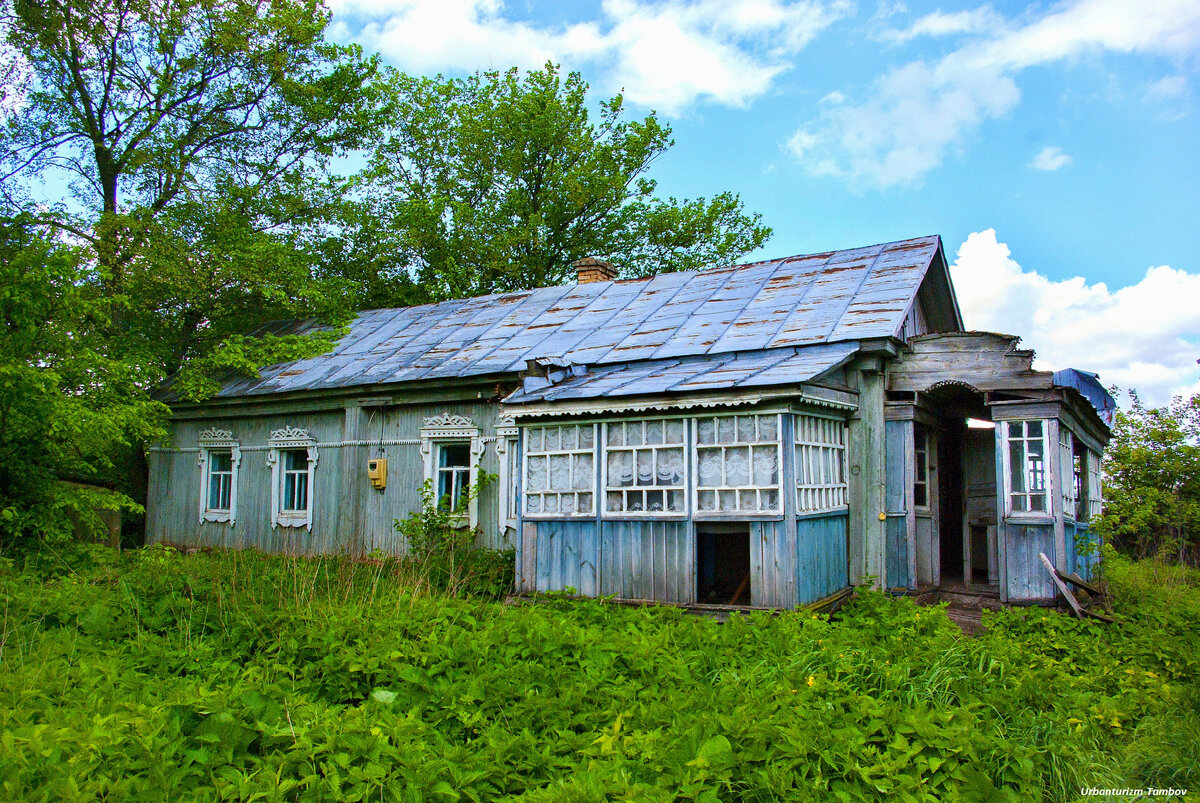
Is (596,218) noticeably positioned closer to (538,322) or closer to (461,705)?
(538,322)

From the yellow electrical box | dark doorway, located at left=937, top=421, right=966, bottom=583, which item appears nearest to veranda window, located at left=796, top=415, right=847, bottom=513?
dark doorway, located at left=937, top=421, right=966, bottom=583

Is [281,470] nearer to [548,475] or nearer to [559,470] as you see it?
[548,475]

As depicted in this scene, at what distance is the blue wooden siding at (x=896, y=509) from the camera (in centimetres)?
954

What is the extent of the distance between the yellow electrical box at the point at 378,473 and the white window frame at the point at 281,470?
1.44m

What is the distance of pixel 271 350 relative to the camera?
47.3 ft

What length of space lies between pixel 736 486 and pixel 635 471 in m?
1.18

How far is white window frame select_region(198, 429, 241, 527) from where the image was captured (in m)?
14.0

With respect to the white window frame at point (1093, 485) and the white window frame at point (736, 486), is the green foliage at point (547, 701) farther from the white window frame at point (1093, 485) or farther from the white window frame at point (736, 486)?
the white window frame at point (1093, 485)

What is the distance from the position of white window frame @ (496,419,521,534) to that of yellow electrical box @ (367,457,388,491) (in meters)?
2.08

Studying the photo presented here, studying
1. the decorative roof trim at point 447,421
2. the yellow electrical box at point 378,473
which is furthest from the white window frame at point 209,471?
the decorative roof trim at point 447,421

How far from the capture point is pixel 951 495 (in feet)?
40.9

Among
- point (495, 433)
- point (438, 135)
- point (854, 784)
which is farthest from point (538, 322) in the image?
point (438, 135)

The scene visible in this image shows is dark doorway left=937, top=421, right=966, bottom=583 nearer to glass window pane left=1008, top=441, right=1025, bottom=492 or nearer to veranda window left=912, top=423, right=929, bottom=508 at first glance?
veranda window left=912, top=423, right=929, bottom=508

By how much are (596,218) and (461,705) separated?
20.7 meters
